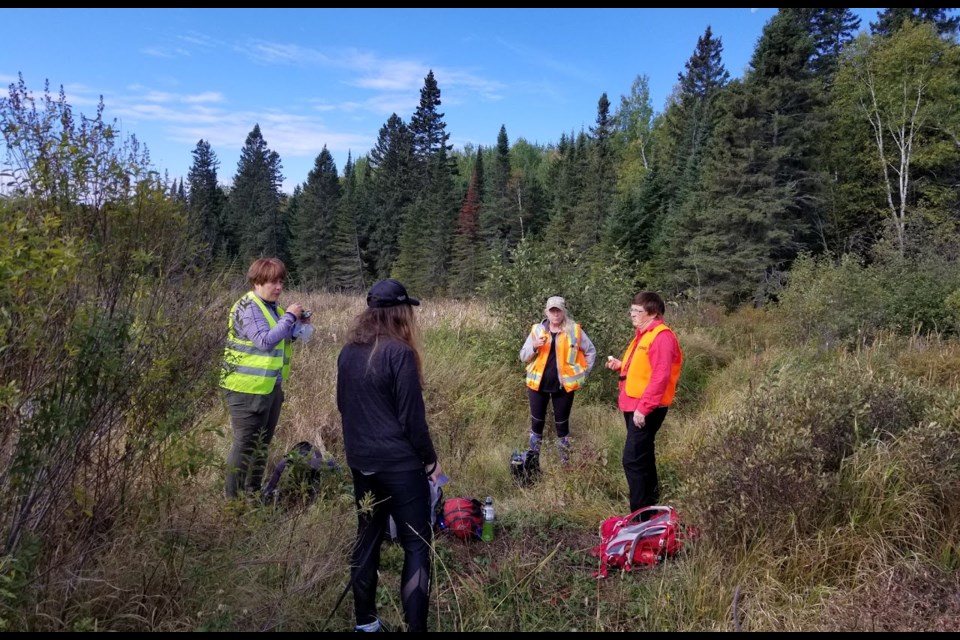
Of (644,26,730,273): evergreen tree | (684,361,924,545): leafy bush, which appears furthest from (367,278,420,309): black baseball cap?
(644,26,730,273): evergreen tree

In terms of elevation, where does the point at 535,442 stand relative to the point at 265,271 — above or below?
below

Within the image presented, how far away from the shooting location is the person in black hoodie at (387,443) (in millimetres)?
2662

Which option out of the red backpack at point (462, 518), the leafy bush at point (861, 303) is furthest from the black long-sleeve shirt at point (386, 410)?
the leafy bush at point (861, 303)

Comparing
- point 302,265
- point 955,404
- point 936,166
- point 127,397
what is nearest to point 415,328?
point 127,397

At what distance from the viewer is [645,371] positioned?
4.21 m

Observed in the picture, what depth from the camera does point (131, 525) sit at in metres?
2.66

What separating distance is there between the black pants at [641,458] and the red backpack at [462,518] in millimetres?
1159

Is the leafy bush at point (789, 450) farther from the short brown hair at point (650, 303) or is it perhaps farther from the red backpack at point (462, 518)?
the red backpack at point (462, 518)

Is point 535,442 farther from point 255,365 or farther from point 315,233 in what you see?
point 315,233

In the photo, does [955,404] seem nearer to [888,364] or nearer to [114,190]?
[888,364]

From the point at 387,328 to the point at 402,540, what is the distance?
1037 millimetres

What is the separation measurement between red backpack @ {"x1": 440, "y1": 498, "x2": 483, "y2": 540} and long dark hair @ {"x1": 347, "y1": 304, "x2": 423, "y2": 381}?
5.39 ft

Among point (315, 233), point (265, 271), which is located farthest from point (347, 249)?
point (265, 271)

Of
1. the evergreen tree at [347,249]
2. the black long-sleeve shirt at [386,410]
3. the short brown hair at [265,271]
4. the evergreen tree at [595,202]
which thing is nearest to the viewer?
the black long-sleeve shirt at [386,410]
